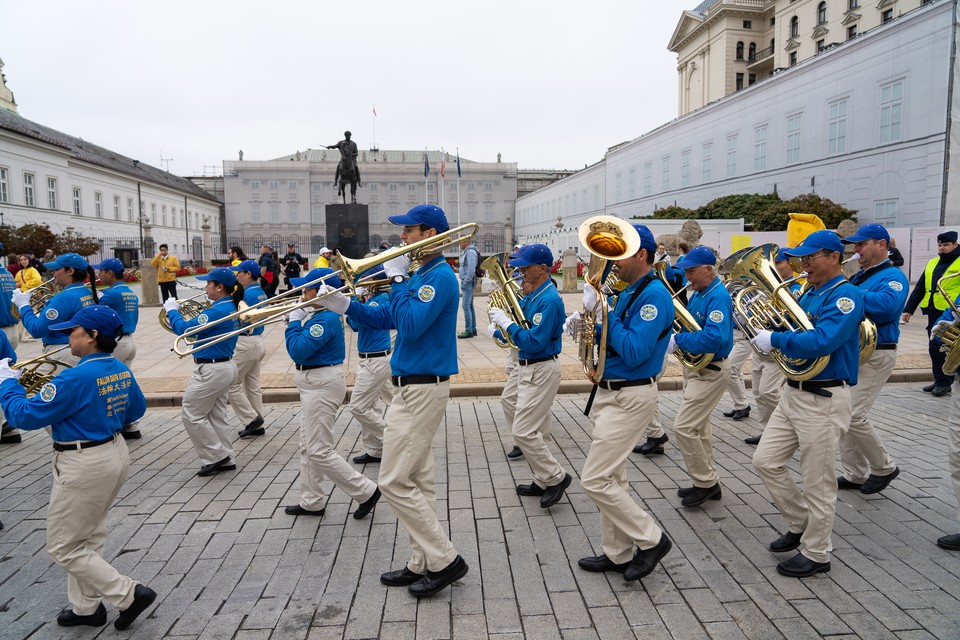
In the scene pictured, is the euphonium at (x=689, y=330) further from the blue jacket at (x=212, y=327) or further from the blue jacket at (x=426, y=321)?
the blue jacket at (x=212, y=327)

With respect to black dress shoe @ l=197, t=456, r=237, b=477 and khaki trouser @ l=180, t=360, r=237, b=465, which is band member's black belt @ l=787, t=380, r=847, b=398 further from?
black dress shoe @ l=197, t=456, r=237, b=477

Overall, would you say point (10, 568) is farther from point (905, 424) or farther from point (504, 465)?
point (905, 424)

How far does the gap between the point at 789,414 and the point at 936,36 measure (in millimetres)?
24537

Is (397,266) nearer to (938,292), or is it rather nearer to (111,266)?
(111,266)

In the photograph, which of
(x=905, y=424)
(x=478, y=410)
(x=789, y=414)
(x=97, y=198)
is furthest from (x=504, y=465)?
(x=97, y=198)

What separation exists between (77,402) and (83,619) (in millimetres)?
1300

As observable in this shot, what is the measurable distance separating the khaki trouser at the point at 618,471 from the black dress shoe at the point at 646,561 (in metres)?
0.05

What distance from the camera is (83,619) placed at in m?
3.49

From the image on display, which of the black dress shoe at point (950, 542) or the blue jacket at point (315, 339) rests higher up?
the blue jacket at point (315, 339)

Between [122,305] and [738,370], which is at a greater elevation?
[122,305]

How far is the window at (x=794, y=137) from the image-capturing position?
94.4 feet

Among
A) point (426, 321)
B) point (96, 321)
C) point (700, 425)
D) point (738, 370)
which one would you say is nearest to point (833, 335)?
point (700, 425)

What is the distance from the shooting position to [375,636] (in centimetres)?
334

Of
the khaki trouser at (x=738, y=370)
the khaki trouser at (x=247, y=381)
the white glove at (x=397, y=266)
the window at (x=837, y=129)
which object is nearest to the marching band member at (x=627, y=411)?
the white glove at (x=397, y=266)
